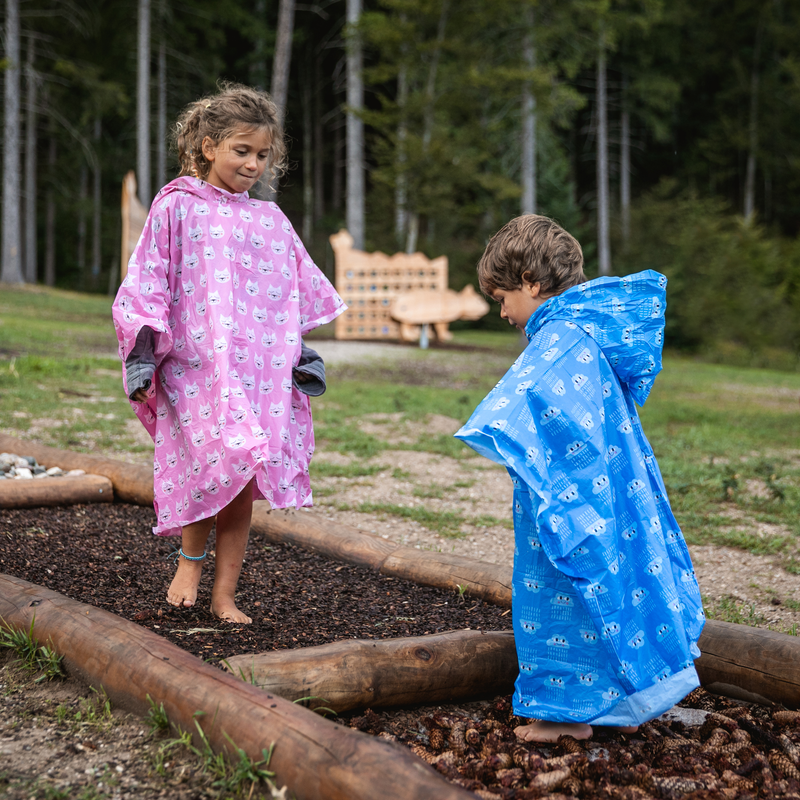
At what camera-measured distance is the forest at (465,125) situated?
20141 mm

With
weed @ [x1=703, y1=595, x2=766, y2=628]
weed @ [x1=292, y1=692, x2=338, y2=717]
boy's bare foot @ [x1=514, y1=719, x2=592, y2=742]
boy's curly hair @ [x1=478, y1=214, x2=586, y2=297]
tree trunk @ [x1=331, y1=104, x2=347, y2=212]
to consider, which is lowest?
weed @ [x1=703, y1=595, x2=766, y2=628]

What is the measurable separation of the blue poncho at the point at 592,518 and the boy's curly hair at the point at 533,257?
3.4 inches

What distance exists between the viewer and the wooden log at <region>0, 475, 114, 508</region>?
4.24 metres

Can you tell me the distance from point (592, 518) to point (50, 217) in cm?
3696

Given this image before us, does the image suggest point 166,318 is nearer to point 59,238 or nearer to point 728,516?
point 728,516

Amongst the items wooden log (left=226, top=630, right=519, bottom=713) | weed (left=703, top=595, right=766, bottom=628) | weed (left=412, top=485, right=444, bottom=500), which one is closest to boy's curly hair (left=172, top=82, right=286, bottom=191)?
wooden log (left=226, top=630, right=519, bottom=713)

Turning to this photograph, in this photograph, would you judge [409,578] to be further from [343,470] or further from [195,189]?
[343,470]

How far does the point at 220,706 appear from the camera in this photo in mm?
1906

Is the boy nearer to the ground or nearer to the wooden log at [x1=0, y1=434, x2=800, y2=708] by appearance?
the wooden log at [x1=0, y1=434, x2=800, y2=708]

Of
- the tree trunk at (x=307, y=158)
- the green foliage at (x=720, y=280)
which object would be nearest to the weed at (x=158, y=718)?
the green foliage at (x=720, y=280)

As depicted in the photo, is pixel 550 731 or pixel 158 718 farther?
pixel 550 731

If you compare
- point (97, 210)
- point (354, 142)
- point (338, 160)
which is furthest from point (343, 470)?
point (338, 160)

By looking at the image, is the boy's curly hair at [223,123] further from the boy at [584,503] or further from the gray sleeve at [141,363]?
the boy at [584,503]

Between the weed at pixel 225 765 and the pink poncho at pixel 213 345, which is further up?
the pink poncho at pixel 213 345
